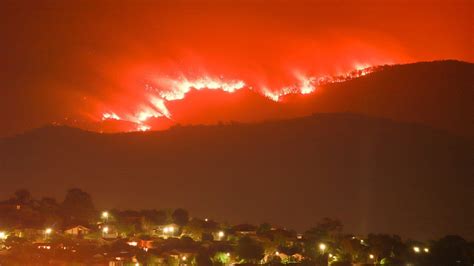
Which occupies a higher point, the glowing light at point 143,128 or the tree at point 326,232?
the glowing light at point 143,128

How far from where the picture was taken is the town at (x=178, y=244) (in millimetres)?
23766

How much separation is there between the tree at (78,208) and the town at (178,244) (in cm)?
14

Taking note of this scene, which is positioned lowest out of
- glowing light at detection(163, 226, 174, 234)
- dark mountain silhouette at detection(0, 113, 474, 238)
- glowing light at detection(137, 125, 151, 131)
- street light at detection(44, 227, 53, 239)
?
street light at detection(44, 227, 53, 239)

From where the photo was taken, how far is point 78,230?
29.1 metres

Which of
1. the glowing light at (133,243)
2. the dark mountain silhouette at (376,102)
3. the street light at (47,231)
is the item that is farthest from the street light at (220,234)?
the dark mountain silhouette at (376,102)

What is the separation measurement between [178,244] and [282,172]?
745 inches

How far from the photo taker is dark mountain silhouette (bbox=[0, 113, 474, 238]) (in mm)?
37500

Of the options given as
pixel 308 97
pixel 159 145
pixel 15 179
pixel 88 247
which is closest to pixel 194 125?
pixel 159 145

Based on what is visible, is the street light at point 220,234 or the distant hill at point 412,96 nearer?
the street light at point 220,234

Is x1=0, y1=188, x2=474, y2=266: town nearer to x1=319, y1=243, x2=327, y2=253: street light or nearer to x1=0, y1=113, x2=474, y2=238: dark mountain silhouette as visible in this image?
x1=319, y1=243, x2=327, y2=253: street light

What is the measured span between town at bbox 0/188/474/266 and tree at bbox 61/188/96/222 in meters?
0.14

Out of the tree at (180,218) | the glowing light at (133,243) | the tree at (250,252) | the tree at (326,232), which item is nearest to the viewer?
the tree at (250,252)

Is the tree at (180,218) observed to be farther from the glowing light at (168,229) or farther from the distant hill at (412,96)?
the distant hill at (412,96)

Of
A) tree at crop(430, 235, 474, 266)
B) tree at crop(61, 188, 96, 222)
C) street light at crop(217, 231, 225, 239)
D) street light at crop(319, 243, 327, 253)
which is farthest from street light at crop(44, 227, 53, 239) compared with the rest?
tree at crop(430, 235, 474, 266)
